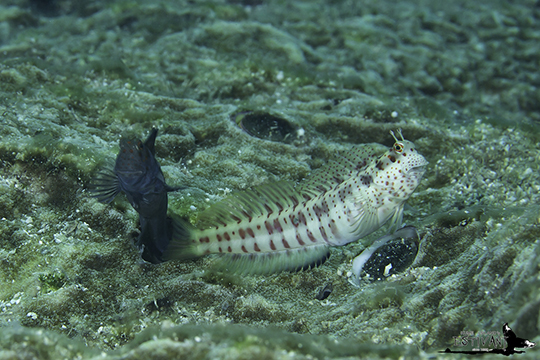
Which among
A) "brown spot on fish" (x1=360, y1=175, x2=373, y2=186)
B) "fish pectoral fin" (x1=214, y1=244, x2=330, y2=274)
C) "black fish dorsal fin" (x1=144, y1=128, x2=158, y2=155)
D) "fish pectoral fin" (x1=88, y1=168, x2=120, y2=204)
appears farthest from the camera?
"fish pectoral fin" (x1=214, y1=244, x2=330, y2=274)

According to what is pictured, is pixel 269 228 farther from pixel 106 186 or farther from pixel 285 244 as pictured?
pixel 106 186

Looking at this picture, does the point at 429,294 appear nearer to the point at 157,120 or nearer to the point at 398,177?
the point at 398,177

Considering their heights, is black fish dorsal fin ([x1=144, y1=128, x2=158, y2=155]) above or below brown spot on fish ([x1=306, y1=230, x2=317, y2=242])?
above

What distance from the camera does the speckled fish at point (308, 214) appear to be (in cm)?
256

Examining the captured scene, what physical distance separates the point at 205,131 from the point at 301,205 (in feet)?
5.62

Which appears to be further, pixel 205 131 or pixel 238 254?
pixel 205 131

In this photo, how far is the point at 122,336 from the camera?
7.77 feet

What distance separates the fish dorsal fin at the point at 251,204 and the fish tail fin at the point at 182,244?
0.10 metres

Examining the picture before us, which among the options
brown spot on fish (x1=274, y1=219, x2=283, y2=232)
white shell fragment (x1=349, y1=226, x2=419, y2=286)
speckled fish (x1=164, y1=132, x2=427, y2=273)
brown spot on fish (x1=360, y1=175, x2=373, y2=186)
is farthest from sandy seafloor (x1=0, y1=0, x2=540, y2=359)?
brown spot on fish (x1=360, y1=175, x2=373, y2=186)

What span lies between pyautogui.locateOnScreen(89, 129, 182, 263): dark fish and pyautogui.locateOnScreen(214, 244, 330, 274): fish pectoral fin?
501mm

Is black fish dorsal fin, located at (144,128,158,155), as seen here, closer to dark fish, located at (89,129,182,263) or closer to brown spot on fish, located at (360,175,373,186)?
dark fish, located at (89,129,182,263)

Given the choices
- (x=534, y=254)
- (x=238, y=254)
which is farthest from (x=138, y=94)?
(x=534, y=254)

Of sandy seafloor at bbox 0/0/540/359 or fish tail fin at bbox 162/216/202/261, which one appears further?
fish tail fin at bbox 162/216/202/261

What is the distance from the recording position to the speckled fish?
2.56 m
